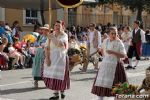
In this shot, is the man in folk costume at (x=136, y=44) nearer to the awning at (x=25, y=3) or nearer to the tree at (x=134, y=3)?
the awning at (x=25, y=3)

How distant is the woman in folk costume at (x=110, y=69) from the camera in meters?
9.80

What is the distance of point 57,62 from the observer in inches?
430

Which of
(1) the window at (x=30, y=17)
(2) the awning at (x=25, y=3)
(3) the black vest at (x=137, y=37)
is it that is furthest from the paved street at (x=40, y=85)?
(1) the window at (x=30, y=17)

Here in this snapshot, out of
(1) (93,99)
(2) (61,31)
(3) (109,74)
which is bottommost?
(1) (93,99)

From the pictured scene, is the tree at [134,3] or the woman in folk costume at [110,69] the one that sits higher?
the tree at [134,3]

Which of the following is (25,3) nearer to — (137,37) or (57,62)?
(137,37)

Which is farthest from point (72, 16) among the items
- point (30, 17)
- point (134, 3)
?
point (134, 3)

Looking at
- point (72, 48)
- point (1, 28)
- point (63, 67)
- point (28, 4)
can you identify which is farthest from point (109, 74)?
point (28, 4)

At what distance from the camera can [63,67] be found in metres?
10.9

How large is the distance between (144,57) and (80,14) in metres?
16.0

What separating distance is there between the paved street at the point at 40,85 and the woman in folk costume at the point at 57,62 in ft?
1.58

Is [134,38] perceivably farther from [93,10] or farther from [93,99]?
[93,10]

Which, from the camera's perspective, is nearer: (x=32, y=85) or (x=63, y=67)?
(x=63, y=67)

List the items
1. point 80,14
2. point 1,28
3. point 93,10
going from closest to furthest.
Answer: point 1,28
point 80,14
point 93,10
